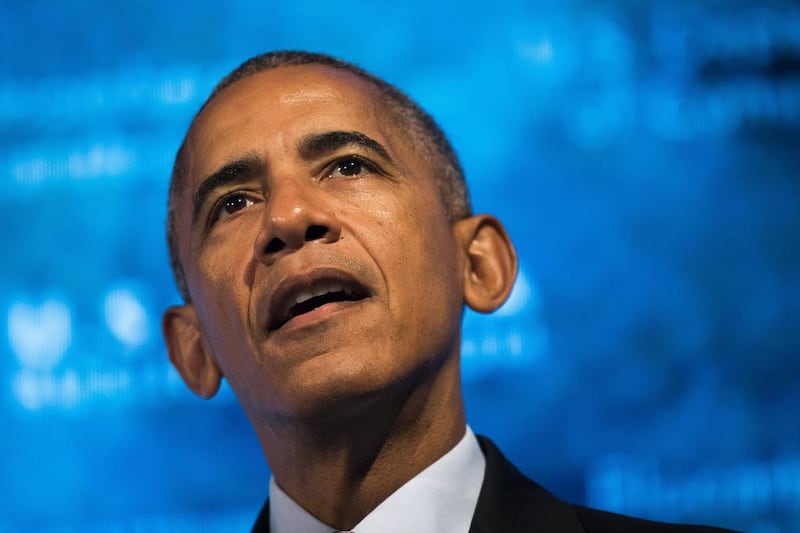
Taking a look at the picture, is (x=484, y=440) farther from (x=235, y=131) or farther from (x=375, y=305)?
(x=235, y=131)

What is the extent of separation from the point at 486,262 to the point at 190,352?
0.69 meters

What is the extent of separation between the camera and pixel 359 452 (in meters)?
2.01

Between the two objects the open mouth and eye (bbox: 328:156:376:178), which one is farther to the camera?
eye (bbox: 328:156:376:178)

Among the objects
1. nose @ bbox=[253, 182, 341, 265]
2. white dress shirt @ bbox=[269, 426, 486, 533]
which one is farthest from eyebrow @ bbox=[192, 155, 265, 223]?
white dress shirt @ bbox=[269, 426, 486, 533]

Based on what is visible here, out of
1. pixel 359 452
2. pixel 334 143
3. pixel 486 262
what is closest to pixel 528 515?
pixel 359 452

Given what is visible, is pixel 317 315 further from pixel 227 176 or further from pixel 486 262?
pixel 486 262

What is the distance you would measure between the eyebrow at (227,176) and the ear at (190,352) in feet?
0.93

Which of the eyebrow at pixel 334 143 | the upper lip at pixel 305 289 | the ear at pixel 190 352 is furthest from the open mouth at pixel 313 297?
the ear at pixel 190 352

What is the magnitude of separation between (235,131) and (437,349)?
1.99 ft

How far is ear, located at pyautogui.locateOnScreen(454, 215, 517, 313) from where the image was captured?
2258mm

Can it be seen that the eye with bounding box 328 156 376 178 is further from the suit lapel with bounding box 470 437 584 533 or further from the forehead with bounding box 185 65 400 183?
the suit lapel with bounding box 470 437 584 533

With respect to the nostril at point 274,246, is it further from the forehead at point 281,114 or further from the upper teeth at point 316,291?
the forehead at point 281,114

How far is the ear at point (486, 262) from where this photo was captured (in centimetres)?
226

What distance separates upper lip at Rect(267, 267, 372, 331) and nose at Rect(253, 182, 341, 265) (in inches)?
2.4
